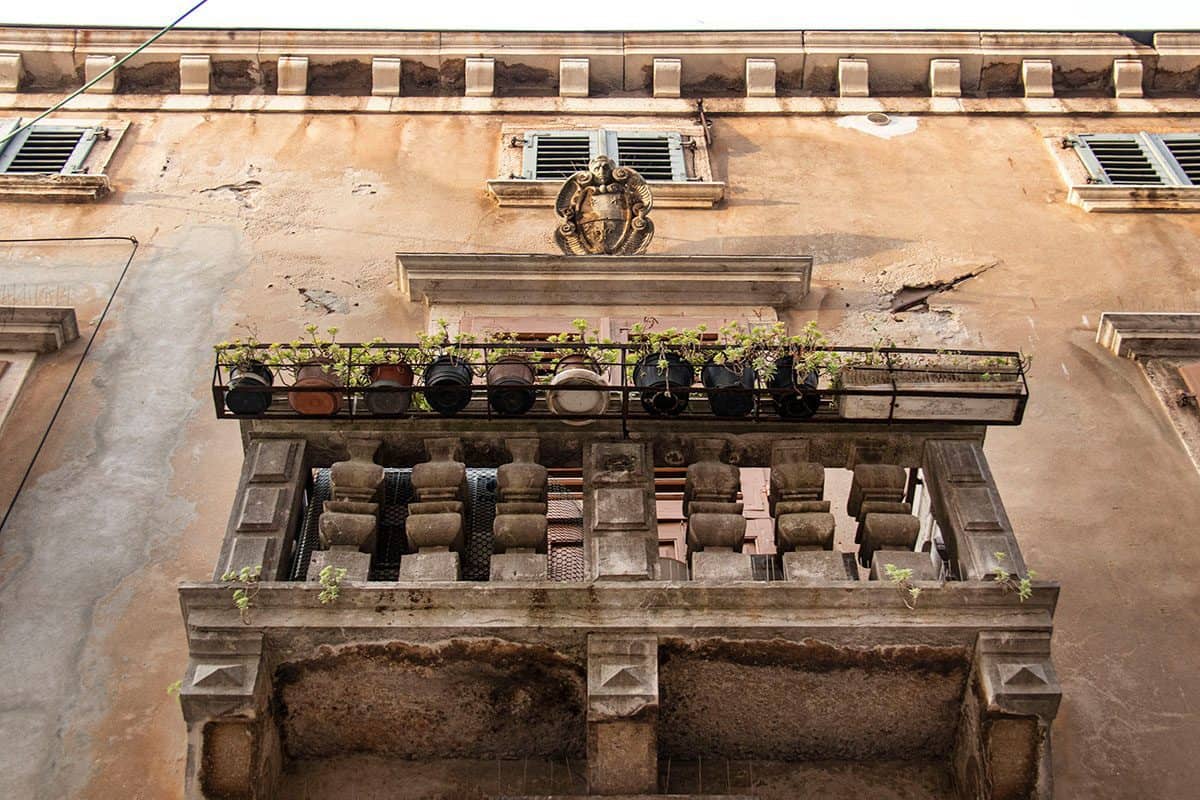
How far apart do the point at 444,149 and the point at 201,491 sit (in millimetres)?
5725

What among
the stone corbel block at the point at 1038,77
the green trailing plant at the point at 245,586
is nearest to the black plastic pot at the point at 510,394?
the green trailing plant at the point at 245,586

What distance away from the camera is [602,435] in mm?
9562

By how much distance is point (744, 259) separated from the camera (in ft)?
43.6

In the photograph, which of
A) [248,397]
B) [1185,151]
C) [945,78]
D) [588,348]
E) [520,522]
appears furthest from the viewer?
[945,78]

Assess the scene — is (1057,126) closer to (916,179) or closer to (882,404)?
(916,179)

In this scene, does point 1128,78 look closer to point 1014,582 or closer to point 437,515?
point 1014,582

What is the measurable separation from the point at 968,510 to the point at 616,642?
7.33 feet

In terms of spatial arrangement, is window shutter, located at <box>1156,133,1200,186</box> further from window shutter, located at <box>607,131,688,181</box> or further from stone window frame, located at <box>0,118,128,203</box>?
stone window frame, located at <box>0,118,128,203</box>

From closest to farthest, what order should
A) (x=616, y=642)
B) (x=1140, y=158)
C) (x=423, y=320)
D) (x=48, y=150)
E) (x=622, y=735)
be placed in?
(x=622, y=735)
(x=616, y=642)
(x=423, y=320)
(x=48, y=150)
(x=1140, y=158)

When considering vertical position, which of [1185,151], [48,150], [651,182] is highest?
[1185,151]

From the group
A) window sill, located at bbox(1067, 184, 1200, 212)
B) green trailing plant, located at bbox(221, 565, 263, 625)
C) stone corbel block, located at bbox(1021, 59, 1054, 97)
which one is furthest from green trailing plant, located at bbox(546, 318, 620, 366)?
stone corbel block, located at bbox(1021, 59, 1054, 97)

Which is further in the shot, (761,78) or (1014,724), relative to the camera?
(761,78)

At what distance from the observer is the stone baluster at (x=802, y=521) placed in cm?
868

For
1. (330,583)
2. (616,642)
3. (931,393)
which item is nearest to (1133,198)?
(931,393)
